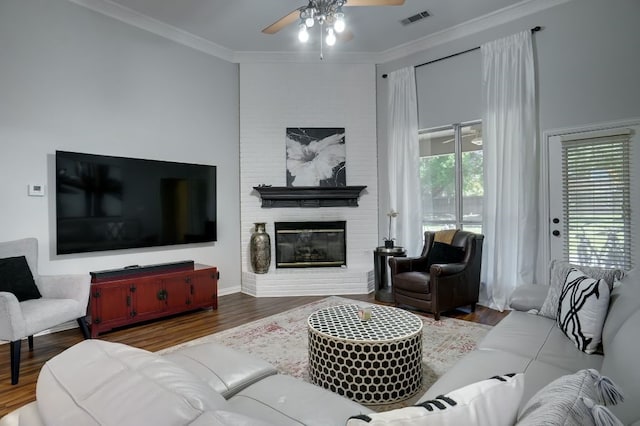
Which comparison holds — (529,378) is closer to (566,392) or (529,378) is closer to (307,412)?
(566,392)

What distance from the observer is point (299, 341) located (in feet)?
10.6

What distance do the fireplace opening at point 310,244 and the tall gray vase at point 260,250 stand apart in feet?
0.86

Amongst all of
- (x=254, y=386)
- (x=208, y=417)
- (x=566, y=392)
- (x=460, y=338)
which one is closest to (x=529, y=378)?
(x=566, y=392)

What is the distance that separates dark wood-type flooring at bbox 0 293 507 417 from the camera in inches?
100

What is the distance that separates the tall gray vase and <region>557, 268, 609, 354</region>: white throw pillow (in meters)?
3.76

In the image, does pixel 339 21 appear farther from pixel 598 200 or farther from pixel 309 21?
pixel 598 200

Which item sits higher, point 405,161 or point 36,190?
point 405,161

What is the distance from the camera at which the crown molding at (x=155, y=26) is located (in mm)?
3926

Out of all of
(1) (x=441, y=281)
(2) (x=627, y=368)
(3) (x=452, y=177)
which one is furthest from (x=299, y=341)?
(3) (x=452, y=177)

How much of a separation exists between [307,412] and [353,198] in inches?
173

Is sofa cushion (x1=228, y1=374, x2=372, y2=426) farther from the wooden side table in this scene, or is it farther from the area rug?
the wooden side table

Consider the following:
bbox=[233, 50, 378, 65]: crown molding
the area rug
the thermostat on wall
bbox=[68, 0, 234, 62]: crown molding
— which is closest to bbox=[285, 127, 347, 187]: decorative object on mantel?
bbox=[233, 50, 378, 65]: crown molding

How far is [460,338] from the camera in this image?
129 inches

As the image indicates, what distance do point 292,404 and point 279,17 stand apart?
174 inches
